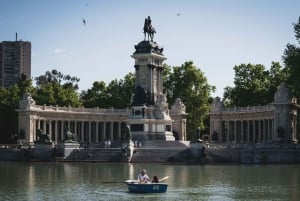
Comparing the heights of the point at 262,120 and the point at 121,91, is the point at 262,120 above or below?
below

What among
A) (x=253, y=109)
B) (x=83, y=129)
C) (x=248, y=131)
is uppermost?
(x=253, y=109)

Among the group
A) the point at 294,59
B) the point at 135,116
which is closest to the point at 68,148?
the point at 135,116

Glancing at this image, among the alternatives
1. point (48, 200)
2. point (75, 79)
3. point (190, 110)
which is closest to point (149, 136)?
point (190, 110)

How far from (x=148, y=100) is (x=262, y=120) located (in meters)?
21.7

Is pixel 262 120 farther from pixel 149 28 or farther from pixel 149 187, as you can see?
pixel 149 187

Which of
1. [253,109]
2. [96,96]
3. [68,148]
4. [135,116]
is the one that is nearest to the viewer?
[68,148]

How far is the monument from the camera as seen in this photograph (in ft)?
310

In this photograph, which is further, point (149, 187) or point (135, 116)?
point (135, 116)

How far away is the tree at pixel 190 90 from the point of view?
406ft

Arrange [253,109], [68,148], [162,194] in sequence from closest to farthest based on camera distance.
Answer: [162,194], [68,148], [253,109]

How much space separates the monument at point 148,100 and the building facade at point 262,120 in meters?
14.5

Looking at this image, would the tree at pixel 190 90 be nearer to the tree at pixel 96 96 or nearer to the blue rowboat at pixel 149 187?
the tree at pixel 96 96

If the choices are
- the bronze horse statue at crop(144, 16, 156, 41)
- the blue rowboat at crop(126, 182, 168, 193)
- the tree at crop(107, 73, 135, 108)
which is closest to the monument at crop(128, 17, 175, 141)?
the bronze horse statue at crop(144, 16, 156, 41)

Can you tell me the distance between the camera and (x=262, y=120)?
106312 mm
